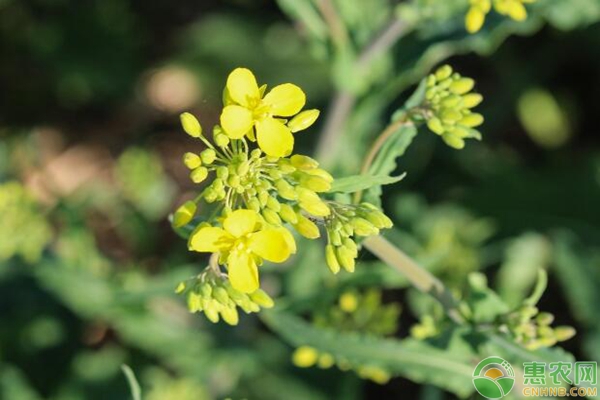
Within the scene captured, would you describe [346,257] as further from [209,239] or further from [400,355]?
[400,355]

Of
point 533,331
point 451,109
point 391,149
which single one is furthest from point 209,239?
point 533,331

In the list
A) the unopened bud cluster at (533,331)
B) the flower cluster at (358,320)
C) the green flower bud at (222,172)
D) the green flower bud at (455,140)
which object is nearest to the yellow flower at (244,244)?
the green flower bud at (222,172)

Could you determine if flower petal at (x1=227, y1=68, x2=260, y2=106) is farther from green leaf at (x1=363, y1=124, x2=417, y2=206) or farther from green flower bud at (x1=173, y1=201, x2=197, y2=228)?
green leaf at (x1=363, y1=124, x2=417, y2=206)

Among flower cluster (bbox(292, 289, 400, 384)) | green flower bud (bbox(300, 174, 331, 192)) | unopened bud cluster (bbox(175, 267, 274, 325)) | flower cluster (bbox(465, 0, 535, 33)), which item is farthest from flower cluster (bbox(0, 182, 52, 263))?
flower cluster (bbox(465, 0, 535, 33))

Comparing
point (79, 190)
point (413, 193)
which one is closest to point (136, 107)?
point (79, 190)

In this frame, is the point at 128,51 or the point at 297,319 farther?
the point at 128,51

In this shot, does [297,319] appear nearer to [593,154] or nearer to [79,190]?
[79,190]
